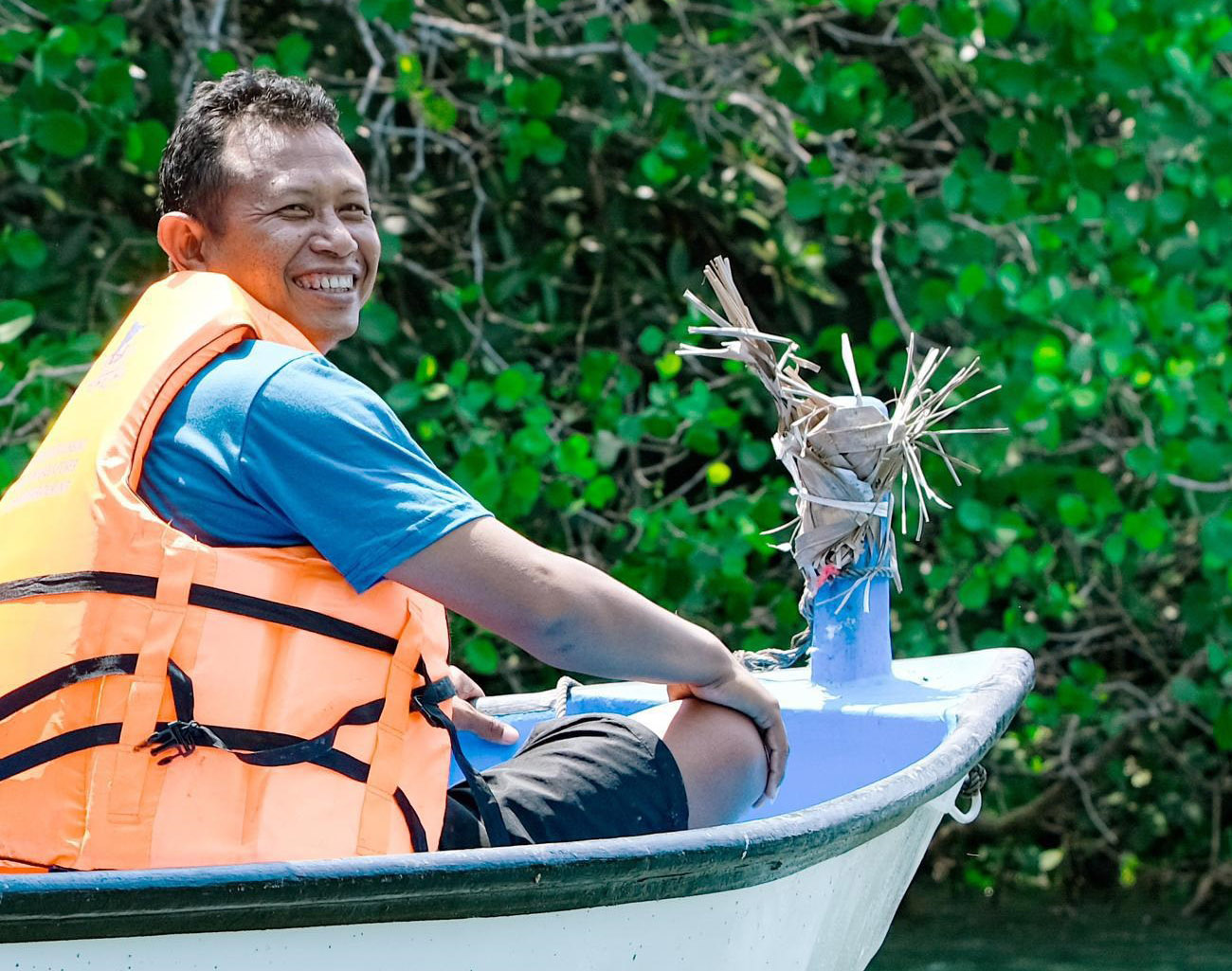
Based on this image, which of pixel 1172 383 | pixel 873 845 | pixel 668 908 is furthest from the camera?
pixel 1172 383

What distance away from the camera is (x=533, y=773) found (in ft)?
6.63

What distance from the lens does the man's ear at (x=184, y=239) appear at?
1.98 m

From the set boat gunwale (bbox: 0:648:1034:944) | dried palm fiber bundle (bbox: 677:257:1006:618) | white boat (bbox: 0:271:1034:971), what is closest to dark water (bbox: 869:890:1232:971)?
white boat (bbox: 0:271:1034:971)

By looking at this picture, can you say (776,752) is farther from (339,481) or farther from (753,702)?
(339,481)

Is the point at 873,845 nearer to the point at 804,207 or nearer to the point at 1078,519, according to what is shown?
the point at 1078,519

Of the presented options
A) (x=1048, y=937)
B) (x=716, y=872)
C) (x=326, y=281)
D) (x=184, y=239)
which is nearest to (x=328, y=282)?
(x=326, y=281)

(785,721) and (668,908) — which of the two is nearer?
(668,908)

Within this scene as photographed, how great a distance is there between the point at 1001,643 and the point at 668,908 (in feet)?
7.30

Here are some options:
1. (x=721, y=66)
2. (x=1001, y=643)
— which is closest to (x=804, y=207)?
(x=721, y=66)

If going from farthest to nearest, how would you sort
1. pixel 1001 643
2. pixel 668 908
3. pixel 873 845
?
pixel 1001 643 → pixel 873 845 → pixel 668 908

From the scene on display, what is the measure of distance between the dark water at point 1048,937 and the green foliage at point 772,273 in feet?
0.68

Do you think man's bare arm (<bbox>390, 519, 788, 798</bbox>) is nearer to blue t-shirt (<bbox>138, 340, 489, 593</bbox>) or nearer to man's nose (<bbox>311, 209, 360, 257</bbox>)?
blue t-shirt (<bbox>138, 340, 489, 593</bbox>)

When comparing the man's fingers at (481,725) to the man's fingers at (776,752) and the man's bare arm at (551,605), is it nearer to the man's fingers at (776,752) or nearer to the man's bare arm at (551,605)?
the man's fingers at (776,752)

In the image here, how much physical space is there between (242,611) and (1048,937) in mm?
2809
